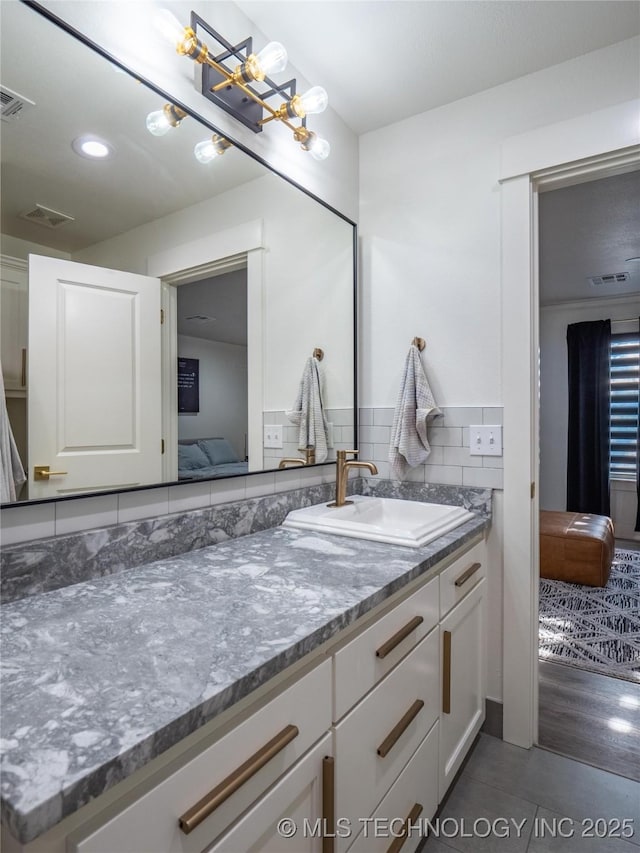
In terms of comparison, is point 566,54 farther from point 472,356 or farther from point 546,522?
point 546,522

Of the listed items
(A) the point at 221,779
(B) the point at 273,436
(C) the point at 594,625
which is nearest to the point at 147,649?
(A) the point at 221,779

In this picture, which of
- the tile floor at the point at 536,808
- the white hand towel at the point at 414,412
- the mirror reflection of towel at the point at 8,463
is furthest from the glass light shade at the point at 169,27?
the tile floor at the point at 536,808

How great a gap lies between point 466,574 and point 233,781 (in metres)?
1.04

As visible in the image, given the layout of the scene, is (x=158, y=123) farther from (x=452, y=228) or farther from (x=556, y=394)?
(x=556, y=394)

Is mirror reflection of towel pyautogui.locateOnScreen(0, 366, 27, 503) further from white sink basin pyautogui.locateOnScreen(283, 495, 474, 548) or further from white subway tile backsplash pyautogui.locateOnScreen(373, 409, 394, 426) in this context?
white subway tile backsplash pyautogui.locateOnScreen(373, 409, 394, 426)

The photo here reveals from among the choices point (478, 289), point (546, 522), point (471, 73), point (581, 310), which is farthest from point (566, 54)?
point (581, 310)

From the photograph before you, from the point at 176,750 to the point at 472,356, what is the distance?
1.63 meters

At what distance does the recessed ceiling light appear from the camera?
42.6 inches

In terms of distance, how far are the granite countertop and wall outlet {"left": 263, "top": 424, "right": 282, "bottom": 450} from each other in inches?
18.3

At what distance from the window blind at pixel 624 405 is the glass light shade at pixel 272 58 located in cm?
465

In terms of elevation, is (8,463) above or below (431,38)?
below

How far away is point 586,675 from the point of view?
2.16 m

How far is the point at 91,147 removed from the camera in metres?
1.11

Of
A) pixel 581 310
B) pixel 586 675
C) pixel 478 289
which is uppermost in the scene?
pixel 581 310
